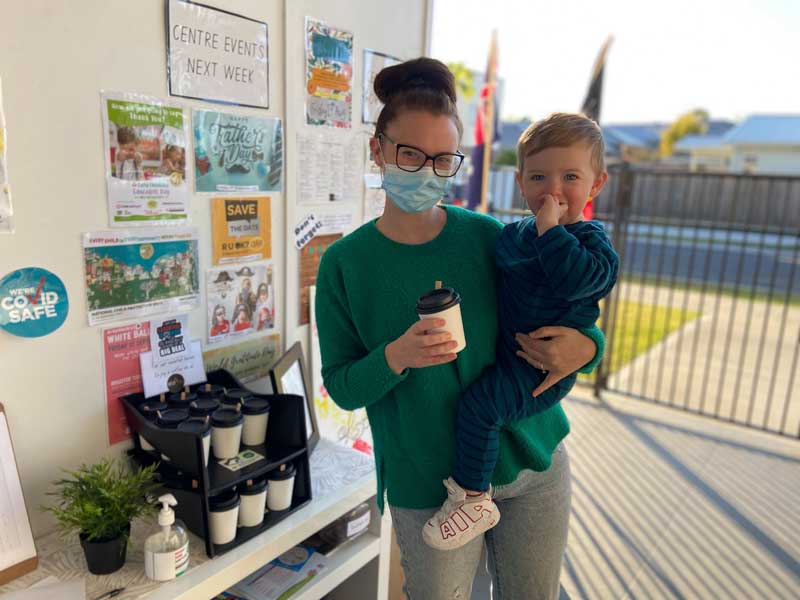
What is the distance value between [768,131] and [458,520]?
1362 inches

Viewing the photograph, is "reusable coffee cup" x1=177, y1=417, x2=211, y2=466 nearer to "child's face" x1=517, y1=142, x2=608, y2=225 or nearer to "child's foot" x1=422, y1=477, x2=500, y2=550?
"child's foot" x1=422, y1=477, x2=500, y2=550

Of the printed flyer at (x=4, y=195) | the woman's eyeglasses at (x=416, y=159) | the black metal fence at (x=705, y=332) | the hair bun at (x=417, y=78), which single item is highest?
the hair bun at (x=417, y=78)

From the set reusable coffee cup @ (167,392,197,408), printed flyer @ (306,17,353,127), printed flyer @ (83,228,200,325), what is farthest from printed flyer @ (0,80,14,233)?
printed flyer @ (306,17,353,127)

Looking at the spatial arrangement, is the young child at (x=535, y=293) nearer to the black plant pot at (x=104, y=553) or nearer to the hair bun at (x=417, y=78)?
the hair bun at (x=417, y=78)

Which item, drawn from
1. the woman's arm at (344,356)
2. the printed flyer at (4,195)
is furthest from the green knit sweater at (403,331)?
the printed flyer at (4,195)

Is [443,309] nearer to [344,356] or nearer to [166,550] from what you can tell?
[344,356]

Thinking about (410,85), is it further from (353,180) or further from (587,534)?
(587,534)

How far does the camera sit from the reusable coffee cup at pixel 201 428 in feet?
4.53

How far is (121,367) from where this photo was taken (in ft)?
5.08

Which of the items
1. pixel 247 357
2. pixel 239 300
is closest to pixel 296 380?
pixel 247 357

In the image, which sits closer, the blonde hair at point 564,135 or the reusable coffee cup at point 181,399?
the blonde hair at point 564,135

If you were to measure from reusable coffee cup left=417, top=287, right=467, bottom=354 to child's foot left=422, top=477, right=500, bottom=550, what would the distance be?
1.14 feet

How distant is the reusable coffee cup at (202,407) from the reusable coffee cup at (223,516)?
0.22m

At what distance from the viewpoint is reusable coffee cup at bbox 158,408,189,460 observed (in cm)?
143
